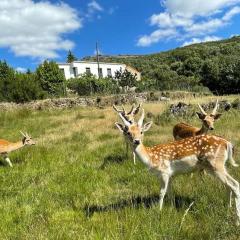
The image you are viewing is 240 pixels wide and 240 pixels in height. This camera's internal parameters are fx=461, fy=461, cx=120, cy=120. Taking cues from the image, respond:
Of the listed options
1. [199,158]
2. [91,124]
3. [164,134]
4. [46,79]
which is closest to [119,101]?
[91,124]

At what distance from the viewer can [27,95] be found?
3719cm

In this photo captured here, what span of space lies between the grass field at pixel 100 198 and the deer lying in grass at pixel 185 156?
1.57 feet

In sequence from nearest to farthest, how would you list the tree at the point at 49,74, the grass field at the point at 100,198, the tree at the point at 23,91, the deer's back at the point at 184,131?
the grass field at the point at 100,198, the deer's back at the point at 184,131, the tree at the point at 23,91, the tree at the point at 49,74

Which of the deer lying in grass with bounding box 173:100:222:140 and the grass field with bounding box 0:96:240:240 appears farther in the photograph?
the deer lying in grass with bounding box 173:100:222:140

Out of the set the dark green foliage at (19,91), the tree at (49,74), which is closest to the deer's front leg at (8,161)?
the dark green foliage at (19,91)

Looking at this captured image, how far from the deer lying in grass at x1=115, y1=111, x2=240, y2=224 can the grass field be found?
0.48 m

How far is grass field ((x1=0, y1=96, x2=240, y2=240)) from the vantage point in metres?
6.13

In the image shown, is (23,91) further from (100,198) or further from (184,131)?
(100,198)

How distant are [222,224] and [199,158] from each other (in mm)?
1497

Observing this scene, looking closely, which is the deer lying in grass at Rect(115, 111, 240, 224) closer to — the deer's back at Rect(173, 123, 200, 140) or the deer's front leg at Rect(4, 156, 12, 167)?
the deer's back at Rect(173, 123, 200, 140)

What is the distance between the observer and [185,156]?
718 cm

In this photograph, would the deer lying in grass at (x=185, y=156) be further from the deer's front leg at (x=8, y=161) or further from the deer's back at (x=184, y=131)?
the deer's front leg at (x=8, y=161)

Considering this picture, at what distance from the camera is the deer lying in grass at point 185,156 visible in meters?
6.89

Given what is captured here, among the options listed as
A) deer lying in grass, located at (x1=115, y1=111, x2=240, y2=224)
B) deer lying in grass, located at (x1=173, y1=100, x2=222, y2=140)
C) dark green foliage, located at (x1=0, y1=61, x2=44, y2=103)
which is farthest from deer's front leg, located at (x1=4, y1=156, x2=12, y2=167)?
dark green foliage, located at (x1=0, y1=61, x2=44, y2=103)
